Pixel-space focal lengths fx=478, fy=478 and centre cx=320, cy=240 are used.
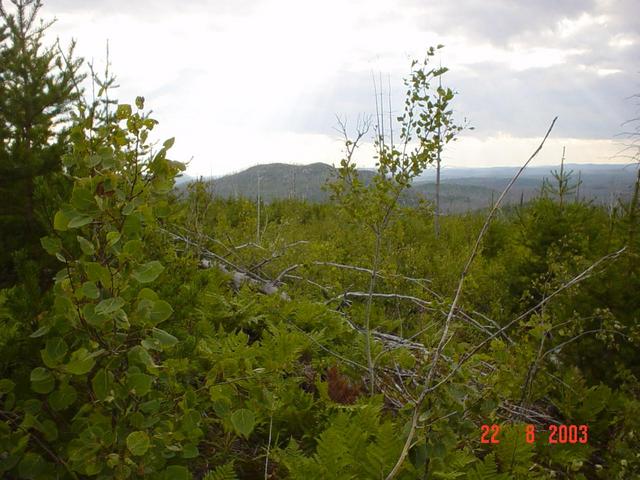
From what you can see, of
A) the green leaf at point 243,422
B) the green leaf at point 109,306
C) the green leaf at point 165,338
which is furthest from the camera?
the green leaf at point 243,422

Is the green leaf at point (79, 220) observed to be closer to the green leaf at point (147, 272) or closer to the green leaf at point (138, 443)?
the green leaf at point (147, 272)

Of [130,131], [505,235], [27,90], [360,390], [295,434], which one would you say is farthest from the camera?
[505,235]

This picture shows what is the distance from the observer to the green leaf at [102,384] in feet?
5.05

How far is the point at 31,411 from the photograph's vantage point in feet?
5.42

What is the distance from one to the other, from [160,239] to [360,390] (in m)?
2.03

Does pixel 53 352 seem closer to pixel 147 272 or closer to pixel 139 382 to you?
pixel 139 382

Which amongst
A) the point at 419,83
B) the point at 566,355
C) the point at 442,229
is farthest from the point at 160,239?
the point at 442,229

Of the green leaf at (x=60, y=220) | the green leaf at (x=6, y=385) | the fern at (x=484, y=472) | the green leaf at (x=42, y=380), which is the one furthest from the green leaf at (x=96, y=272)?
the fern at (x=484, y=472)

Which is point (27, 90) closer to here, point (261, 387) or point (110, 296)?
point (110, 296)

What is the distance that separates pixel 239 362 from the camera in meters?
2.47

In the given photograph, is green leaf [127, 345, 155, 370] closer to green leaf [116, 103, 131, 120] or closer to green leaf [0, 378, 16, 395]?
green leaf [0, 378, 16, 395]

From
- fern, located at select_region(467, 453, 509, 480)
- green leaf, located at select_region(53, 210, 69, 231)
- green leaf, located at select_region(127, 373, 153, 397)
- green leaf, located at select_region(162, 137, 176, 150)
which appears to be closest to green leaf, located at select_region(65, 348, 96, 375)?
green leaf, located at select_region(127, 373, 153, 397)
